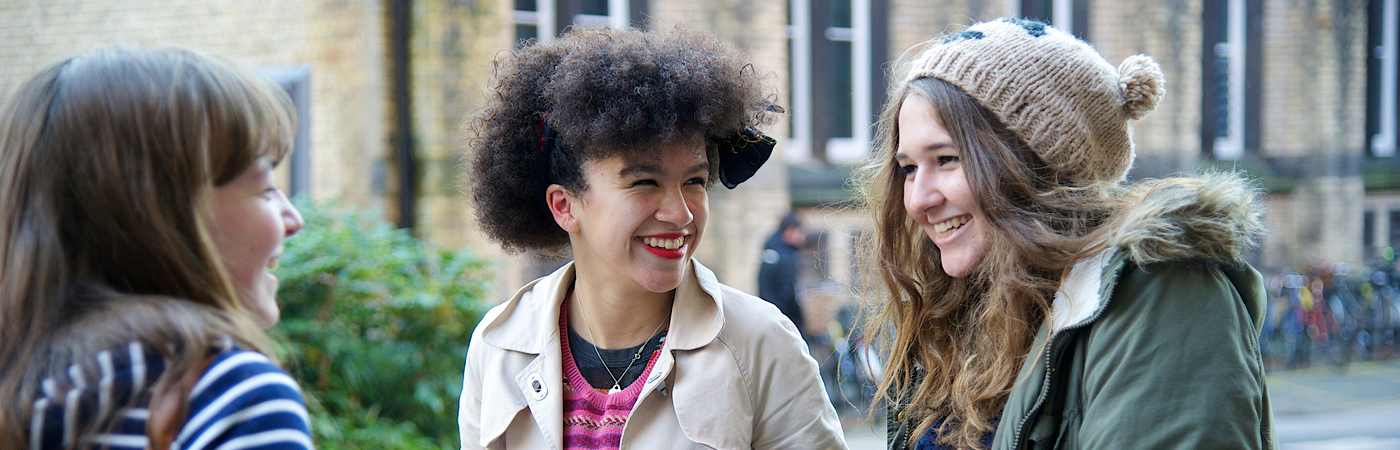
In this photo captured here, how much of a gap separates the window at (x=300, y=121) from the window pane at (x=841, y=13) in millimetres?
5541

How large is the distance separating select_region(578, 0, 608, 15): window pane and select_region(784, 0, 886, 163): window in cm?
190

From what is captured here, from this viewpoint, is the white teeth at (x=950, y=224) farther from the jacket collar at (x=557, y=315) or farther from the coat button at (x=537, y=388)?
the coat button at (x=537, y=388)

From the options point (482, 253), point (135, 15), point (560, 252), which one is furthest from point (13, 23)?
point (560, 252)

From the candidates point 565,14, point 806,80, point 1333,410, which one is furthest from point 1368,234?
point 565,14

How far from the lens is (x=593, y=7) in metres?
10.8

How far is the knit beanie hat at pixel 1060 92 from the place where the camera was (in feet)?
7.45

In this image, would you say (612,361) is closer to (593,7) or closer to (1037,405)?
(1037,405)

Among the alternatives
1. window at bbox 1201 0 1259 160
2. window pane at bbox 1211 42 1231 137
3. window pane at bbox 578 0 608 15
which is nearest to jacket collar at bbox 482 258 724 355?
window pane at bbox 578 0 608 15

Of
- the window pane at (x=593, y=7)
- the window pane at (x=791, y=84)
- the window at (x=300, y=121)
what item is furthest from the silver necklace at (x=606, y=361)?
the window pane at (x=791, y=84)

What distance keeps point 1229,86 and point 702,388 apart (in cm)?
1341

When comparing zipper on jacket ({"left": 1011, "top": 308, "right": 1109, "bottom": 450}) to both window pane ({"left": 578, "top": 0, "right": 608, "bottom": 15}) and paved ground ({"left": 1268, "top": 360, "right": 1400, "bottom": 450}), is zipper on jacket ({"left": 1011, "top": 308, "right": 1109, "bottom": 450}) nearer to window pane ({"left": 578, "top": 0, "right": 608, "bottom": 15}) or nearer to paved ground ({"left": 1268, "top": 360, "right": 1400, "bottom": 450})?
paved ground ({"left": 1268, "top": 360, "right": 1400, "bottom": 450})

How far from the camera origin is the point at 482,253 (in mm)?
9930

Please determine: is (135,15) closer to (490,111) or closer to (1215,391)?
(490,111)

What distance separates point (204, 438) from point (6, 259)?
38 centimetres
